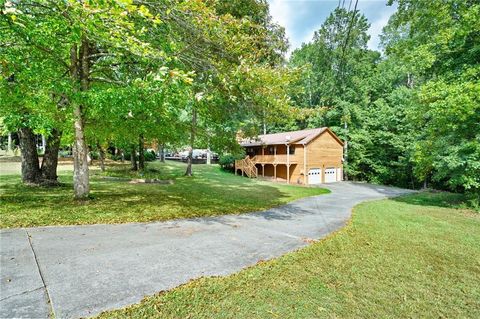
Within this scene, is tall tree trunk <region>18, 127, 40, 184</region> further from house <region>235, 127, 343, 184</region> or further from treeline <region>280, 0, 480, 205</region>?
house <region>235, 127, 343, 184</region>

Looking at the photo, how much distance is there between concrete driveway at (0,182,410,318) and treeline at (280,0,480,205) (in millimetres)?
4708

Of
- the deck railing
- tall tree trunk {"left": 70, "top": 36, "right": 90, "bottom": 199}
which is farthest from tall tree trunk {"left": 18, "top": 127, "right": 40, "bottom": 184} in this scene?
the deck railing

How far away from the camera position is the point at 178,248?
551 cm

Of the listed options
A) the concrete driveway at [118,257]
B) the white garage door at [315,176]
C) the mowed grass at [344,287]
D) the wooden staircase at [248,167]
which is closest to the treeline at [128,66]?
the concrete driveway at [118,257]

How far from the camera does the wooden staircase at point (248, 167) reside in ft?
100.0

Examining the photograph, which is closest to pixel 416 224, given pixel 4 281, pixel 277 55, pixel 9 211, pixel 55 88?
pixel 277 55

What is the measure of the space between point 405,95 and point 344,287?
3082cm

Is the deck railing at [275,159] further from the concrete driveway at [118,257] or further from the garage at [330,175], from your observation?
the concrete driveway at [118,257]

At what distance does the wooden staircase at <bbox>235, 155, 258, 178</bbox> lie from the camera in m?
30.5

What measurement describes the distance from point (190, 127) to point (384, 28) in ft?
136

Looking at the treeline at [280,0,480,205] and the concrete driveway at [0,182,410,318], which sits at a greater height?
the treeline at [280,0,480,205]

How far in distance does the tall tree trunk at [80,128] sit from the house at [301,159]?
21.4 m

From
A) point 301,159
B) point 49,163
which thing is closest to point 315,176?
point 301,159

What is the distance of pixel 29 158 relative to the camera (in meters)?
12.4
